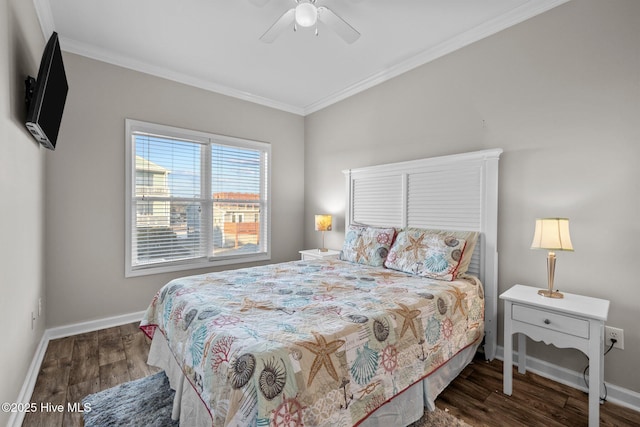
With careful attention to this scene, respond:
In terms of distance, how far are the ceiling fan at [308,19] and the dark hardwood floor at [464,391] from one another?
2.68m

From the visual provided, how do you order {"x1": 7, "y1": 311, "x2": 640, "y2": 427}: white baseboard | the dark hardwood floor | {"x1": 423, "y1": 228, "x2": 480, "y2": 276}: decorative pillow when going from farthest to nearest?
{"x1": 423, "y1": 228, "x2": 480, "y2": 276}: decorative pillow, {"x1": 7, "y1": 311, "x2": 640, "y2": 427}: white baseboard, the dark hardwood floor

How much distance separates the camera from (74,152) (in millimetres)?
2873

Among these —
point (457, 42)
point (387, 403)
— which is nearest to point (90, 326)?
point (387, 403)

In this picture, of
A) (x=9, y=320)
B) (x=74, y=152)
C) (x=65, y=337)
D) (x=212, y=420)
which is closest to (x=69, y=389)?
(x=9, y=320)

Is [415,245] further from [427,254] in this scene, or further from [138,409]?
[138,409]

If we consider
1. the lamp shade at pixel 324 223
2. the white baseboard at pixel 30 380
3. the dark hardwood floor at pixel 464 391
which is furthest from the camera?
the lamp shade at pixel 324 223

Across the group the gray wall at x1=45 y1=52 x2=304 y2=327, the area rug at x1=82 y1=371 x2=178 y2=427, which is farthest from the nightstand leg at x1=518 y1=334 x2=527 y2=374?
the gray wall at x1=45 y1=52 x2=304 y2=327

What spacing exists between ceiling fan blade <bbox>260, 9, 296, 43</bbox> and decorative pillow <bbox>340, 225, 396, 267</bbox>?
1.97 metres

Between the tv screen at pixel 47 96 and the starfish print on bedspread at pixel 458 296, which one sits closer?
the tv screen at pixel 47 96

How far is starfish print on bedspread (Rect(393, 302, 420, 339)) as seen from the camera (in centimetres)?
168

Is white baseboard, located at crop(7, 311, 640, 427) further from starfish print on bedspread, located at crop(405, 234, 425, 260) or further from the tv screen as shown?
the tv screen

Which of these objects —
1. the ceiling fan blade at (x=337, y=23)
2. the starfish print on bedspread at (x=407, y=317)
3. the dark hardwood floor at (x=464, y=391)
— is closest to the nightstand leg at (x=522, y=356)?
the dark hardwood floor at (x=464, y=391)

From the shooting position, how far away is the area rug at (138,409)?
1.70 metres

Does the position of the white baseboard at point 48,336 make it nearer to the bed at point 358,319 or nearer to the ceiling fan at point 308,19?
the bed at point 358,319
